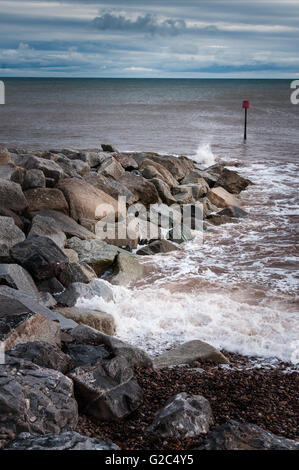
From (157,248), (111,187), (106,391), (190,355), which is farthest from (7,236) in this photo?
(106,391)

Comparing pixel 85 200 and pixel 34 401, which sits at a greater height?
pixel 85 200

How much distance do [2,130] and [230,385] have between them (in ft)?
81.6

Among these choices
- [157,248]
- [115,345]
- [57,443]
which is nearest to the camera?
[57,443]

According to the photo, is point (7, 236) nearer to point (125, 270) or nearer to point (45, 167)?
point (125, 270)

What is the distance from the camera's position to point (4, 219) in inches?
299

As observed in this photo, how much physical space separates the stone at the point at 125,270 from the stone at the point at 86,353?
2832 millimetres

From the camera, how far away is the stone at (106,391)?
386 cm

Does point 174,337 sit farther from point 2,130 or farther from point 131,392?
point 2,130

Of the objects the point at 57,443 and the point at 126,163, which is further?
the point at 126,163

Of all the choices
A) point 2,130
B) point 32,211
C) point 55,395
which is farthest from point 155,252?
point 2,130

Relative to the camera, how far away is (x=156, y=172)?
12828 millimetres

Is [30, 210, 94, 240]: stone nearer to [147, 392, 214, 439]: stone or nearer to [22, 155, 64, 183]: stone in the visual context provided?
[22, 155, 64, 183]: stone

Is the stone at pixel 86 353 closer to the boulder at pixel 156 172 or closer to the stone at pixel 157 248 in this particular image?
the stone at pixel 157 248

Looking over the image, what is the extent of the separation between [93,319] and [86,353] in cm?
118
